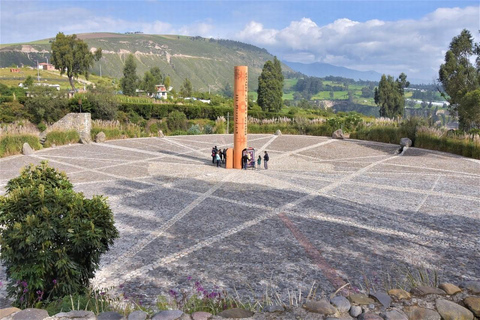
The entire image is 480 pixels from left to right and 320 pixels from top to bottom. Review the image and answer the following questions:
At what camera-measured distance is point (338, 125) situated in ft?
83.1

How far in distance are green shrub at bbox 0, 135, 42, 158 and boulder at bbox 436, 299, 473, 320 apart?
18137mm

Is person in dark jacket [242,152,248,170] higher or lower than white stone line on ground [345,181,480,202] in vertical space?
higher

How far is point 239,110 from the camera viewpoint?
15031mm

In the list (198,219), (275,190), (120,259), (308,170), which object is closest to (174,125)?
(308,170)

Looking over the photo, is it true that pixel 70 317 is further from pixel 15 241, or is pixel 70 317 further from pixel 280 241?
pixel 280 241

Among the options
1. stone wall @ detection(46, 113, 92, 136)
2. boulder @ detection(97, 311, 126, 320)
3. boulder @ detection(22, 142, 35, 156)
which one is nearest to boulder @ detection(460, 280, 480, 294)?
boulder @ detection(97, 311, 126, 320)

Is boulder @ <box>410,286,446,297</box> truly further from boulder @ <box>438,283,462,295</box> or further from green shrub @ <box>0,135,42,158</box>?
green shrub @ <box>0,135,42,158</box>

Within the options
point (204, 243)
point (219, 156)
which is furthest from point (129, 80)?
point (204, 243)

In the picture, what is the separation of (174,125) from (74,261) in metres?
27.8

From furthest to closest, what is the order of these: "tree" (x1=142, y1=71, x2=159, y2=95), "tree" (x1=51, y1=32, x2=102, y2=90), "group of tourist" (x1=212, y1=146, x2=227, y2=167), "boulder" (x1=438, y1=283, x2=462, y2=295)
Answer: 1. "tree" (x1=142, y1=71, x2=159, y2=95)
2. "tree" (x1=51, y1=32, x2=102, y2=90)
3. "group of tourist" (x1=212, y1=146, x2=227, y2=167)
4. "boulder" (x1=438, y1=283, x2=462, y2=295)

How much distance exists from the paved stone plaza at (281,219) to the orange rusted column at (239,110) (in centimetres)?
99

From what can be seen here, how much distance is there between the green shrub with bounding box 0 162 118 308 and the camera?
13.3ft

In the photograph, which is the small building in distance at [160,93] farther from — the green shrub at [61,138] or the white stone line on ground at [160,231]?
the white stone line on ground at [160,231]

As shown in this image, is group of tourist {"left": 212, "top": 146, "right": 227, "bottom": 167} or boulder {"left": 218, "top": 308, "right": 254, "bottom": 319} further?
group of tourist {"left": 212, "top": 146, "right": 227, "bottom": 167}
